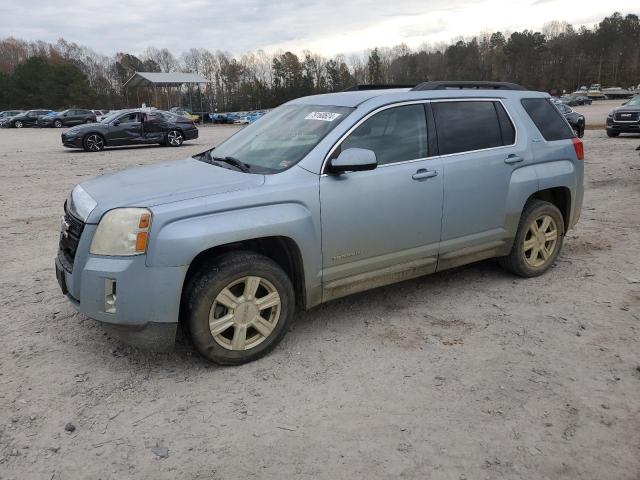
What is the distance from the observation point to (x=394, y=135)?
4199mm

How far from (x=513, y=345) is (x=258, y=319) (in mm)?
1818

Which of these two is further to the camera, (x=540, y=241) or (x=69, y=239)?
(x=540, y=241)

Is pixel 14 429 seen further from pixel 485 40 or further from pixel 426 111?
pixel 485 40

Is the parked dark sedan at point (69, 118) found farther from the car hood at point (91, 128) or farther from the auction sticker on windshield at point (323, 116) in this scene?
the auction sticker on windshield at point (323, 116)

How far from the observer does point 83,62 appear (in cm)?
11806

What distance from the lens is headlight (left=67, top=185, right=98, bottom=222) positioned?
3463mm

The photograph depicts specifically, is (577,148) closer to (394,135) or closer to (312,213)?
(394,135)

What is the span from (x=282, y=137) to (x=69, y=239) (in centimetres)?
174

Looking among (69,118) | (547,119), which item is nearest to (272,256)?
(547,119)

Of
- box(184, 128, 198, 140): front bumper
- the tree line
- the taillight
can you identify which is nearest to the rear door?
the taillight

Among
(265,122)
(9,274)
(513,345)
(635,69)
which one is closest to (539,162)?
(513,345)

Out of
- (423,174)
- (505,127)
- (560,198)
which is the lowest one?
(560,198)

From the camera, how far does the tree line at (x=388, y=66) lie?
89188 mm

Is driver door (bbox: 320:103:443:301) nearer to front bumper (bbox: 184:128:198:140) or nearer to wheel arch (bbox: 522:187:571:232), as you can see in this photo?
wheel arch (bbox: 522:187:571:232)
